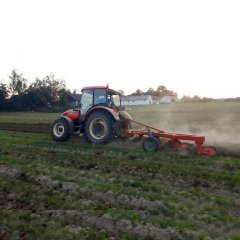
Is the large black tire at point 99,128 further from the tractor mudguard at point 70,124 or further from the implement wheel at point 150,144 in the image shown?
the implement wheel at point 150,144

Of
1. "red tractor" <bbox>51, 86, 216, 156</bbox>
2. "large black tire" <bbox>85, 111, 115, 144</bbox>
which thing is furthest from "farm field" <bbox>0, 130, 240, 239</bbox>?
"large black tire" <bbox>85, 111, 115, 144</bbox>

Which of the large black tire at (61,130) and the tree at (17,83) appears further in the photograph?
the tree at (17,83)

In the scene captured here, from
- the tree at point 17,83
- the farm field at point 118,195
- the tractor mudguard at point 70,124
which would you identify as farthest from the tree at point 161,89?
the farm field at point 118,195

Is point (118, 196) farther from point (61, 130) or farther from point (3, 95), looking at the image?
point (3, 95)

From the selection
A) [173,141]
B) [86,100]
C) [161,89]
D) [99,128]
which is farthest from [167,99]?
[173,141]

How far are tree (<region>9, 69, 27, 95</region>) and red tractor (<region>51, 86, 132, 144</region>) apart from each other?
64109mm

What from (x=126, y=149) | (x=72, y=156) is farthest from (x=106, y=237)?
(x=126, y=149)

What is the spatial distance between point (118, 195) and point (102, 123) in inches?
285

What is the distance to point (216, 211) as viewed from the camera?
22.5 feet

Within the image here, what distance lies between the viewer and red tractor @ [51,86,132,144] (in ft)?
47.8

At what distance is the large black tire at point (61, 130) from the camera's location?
50.9 feet

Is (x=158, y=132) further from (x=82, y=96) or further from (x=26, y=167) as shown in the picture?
(x=26, y=167)

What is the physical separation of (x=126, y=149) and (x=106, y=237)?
785cm

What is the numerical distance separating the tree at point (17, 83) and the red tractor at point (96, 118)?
64.1 metres
